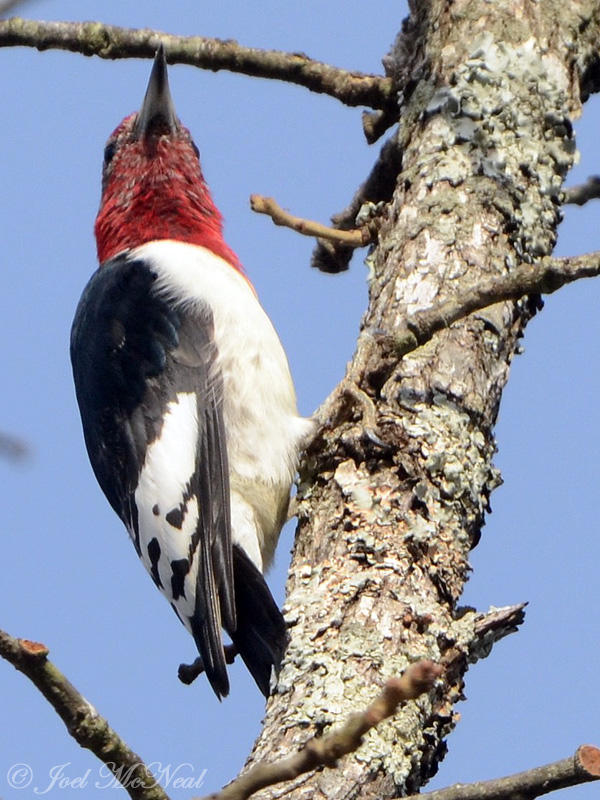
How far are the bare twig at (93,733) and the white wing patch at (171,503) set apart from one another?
1.43 metres

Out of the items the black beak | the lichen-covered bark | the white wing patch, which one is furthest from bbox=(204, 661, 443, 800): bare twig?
the black beak

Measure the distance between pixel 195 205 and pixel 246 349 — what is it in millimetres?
960

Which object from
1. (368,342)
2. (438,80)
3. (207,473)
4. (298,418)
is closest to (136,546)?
(207,473)

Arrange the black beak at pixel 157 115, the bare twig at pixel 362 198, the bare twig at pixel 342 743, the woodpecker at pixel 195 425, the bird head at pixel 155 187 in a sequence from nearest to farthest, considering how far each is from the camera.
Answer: the bare twig at pixel 342 743 < the woodpecker at pixel 195 425 < the bare twig at pixel 362 198 < the bird head at pixel 155 187 < the black beak at pixel 157 115

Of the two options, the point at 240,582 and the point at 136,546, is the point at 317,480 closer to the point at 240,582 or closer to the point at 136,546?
the point at 240,582

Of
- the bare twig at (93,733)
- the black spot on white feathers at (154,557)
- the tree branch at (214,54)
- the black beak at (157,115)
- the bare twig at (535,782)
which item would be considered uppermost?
the black beak at (157,115)

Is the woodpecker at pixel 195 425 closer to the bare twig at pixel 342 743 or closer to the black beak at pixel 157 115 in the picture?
the black beak at pixel 157 115

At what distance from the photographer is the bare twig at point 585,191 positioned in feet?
11.5

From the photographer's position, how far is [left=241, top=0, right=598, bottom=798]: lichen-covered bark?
2379 mm

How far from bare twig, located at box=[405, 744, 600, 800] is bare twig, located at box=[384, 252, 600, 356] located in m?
0.93

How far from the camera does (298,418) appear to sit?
338 cm

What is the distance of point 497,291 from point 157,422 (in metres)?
1.38

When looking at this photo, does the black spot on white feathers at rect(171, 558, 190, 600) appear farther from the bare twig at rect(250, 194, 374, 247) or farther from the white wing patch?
the bare twig at rect(250, 194, 374, 247)

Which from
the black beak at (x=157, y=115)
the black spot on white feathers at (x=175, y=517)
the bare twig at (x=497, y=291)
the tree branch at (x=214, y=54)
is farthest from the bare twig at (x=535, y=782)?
the black beak at (x=157, y=115)
